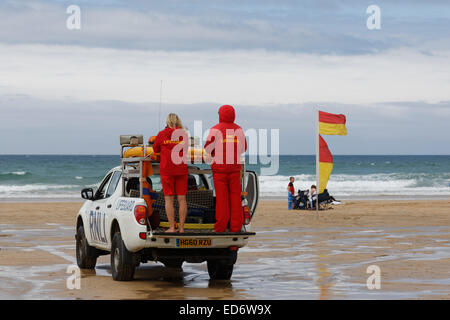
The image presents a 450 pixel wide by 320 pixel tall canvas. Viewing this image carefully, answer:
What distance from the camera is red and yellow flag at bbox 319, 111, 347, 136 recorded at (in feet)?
78.7

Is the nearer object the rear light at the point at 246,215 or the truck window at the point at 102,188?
the rear light at the point at 246,215

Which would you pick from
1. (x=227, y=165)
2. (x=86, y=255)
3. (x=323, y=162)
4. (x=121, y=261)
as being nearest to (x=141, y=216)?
(x=121, y=261)

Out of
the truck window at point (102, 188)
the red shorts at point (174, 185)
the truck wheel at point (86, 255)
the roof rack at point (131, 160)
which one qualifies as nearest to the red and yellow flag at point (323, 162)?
the truck wheel at point (86, 255)

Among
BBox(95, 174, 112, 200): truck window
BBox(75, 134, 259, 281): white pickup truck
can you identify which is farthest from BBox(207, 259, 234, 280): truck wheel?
BBox(95, 174, 112, 200): truck window

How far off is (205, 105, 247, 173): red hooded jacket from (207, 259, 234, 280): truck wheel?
150 centimetres

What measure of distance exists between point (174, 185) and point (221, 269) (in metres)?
1.54

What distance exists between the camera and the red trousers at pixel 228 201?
11.2 metres

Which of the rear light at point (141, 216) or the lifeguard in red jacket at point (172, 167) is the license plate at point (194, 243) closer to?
the lifeguard in red jacket at point (172, 167)

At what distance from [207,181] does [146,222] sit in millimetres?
2207

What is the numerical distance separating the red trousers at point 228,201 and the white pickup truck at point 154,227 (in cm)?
14

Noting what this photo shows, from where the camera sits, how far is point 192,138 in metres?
11.7

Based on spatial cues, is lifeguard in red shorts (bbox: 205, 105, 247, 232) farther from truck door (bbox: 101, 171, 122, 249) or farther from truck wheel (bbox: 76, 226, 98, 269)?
truck wheel (bbox: 76, 226, 98, 269)

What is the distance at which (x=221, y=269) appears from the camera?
469 inches
